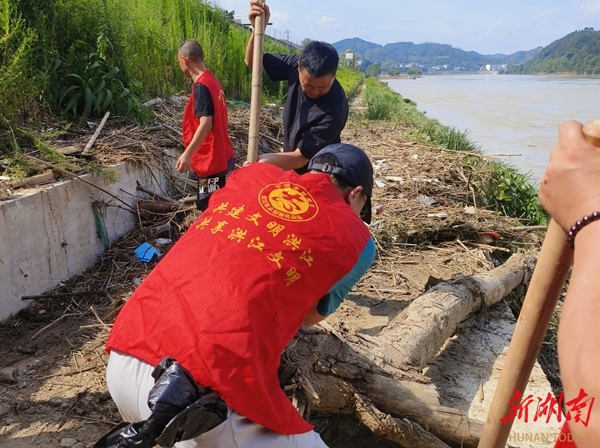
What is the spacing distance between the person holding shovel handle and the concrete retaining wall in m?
3.38

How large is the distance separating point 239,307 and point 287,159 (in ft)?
7.64

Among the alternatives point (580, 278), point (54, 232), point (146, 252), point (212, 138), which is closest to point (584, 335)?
point (580, 278)

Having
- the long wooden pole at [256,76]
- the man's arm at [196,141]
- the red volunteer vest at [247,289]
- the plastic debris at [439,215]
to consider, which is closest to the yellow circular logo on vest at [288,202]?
the red volunteer vest at [247,289]

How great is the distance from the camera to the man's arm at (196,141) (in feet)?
13.0

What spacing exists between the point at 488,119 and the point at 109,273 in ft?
62.2

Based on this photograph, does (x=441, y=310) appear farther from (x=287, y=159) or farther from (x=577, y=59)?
(x=577, y=59)

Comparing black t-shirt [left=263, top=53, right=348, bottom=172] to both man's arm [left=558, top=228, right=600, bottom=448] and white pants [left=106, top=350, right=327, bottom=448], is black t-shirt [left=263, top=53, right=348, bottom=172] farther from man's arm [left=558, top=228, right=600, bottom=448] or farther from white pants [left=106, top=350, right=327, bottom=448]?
man's arm [left=558, top=228, right=600, bottom=448]

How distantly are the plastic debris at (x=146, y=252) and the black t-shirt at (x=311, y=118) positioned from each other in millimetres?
1568

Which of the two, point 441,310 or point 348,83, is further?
point 348,83

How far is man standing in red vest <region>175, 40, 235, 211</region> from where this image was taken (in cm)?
398

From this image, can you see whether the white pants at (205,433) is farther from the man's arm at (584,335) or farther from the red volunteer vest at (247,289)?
the man's arm at (584,335)

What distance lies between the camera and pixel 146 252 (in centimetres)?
449

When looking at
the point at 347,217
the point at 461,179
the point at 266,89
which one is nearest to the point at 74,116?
the point at 347,217

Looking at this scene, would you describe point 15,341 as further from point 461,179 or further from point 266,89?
point 266,89
